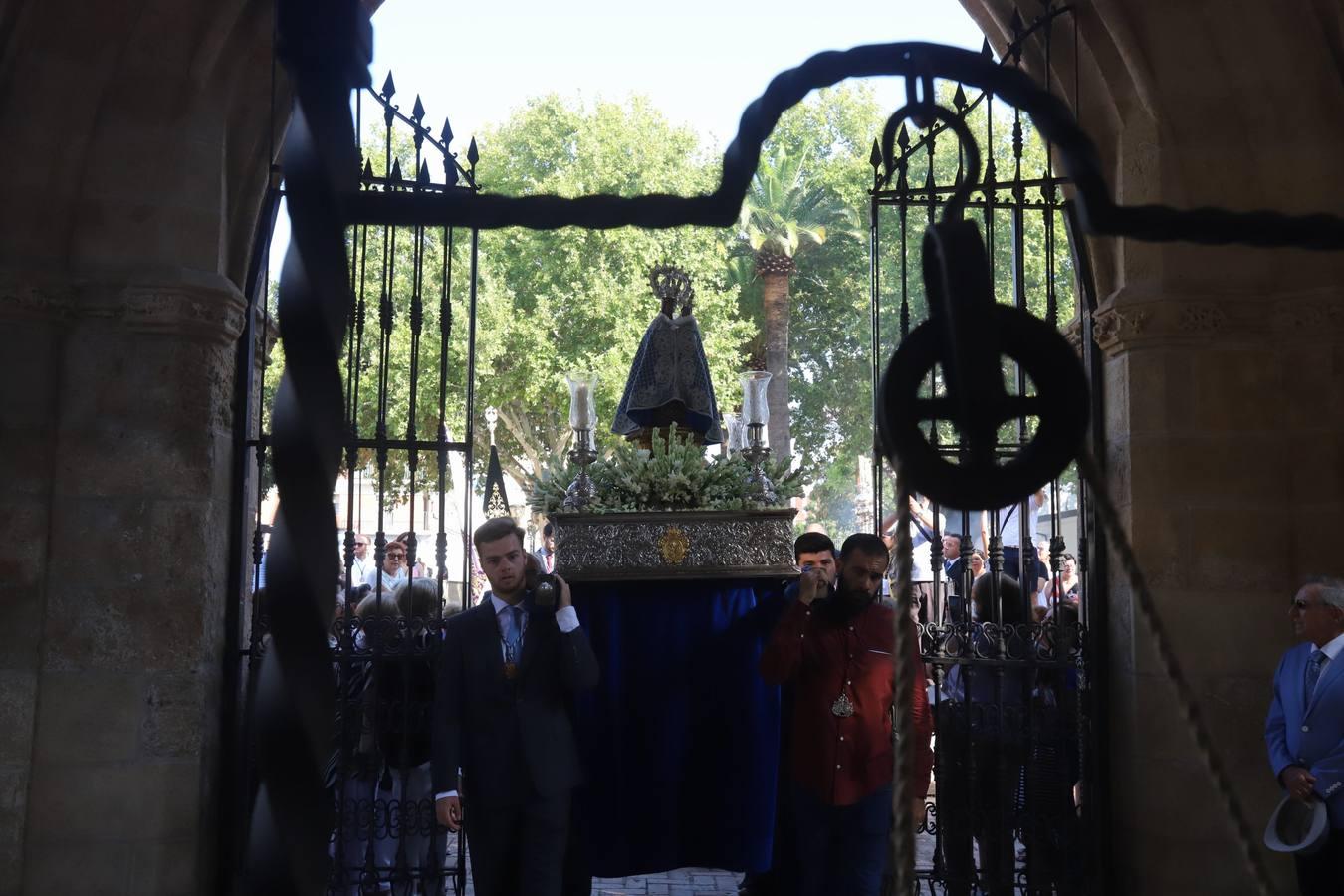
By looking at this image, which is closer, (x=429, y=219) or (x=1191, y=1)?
(x=429, y=219)

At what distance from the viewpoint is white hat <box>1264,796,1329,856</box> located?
15.9ft

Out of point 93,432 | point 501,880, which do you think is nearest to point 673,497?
point 501,880

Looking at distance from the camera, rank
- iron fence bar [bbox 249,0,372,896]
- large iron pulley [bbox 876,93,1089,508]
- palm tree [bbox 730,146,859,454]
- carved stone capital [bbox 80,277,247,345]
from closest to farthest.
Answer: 1. iron fence bar [bbox 249,0,372,896]
2. large iron pulley [bbox 876,93,1089,508]
3. carved stone capital [bbox 80,277,247,345]
4. palm tree [bbox 730,146,859,454]

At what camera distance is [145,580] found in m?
5.79

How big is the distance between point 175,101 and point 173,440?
1525 millimetres

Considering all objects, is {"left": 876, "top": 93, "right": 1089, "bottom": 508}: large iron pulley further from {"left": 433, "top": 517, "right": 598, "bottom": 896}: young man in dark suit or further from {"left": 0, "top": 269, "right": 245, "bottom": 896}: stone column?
{"left": 0, "top": 269, "right": 245, "bottom": 896}: stone column

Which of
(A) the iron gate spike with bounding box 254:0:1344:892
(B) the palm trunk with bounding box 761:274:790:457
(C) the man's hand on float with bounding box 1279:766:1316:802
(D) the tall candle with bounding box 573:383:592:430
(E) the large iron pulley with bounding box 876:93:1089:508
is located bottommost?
(C) the man's hand on float with bounding box 1279:766:1316:802

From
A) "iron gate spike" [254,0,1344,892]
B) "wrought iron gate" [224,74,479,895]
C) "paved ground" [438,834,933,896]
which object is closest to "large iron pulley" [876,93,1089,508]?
"iron gate spike" [254,0,1344,892]

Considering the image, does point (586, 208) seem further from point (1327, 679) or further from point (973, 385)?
point (1327, 679)

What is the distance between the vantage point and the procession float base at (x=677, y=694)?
646 cm

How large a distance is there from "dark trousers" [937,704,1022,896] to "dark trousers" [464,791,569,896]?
219 cm

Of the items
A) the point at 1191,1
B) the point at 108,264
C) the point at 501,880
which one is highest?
the point at 1191,1

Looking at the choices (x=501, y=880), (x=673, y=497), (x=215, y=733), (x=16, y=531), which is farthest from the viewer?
(x=673, y=497)

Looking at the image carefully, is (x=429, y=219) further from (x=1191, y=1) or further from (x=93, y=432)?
(x=1191, y=1)
